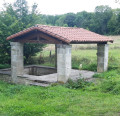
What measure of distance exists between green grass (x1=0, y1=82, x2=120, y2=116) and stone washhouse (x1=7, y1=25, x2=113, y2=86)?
1697 millimetres

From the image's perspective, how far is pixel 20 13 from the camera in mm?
18000

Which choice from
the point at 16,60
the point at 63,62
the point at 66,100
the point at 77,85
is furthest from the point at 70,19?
the point at 66,100

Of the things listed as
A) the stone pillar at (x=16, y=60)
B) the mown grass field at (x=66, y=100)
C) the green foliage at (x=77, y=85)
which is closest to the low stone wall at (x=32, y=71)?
the stone pillar at (x=16, y=60)

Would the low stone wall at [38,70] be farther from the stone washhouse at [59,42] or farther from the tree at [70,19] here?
the tree at [70,19]

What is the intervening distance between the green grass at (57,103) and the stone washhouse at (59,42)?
5.57 feet

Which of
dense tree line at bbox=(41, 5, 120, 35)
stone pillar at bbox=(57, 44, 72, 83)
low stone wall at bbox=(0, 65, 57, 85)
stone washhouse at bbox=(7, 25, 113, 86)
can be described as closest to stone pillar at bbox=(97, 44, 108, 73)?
stone washhouse at bbox=(7, 25, 113, 86)

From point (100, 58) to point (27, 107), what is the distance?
7832 millimetres

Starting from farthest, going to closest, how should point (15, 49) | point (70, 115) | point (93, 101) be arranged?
point (15, 49) → point (93, 101) → point (70, 115)

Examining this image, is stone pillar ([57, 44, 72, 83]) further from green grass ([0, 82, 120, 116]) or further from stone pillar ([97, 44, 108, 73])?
stone pillar ([97, 44, 108, 73])

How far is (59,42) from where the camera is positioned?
441 inches

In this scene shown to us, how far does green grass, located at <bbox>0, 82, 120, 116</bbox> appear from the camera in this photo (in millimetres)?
7051

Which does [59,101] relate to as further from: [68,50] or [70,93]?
[68,50]

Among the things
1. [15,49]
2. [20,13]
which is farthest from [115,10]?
[15,49]

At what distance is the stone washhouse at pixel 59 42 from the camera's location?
11023mm
